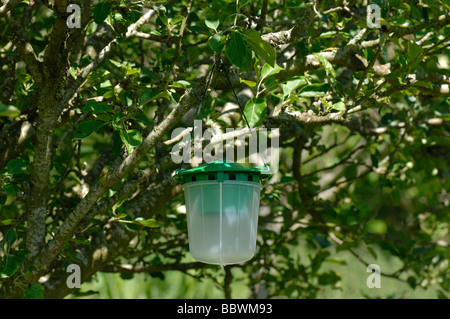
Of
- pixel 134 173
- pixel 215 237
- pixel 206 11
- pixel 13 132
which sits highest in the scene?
pixel 206 11

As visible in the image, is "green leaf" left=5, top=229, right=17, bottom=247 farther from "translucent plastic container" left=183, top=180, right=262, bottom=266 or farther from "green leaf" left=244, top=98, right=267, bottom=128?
"green leaf" left=244, top=98, right=267, bottom=128

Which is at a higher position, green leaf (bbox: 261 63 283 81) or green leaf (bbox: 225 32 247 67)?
green leaf (bbox: 261 63 283 81)

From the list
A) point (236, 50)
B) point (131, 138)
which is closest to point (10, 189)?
point (131, 138)

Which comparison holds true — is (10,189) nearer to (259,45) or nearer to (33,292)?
(33,292)

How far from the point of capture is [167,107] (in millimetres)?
2445

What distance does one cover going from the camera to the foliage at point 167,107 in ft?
6.12

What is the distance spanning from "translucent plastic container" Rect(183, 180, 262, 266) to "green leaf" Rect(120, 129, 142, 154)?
0.26 meters

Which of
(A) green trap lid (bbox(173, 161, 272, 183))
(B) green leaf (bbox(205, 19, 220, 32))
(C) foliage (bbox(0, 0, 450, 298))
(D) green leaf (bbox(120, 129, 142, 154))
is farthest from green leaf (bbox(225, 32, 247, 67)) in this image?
(D) green leaf (bbox(120, 129, 142, 154))

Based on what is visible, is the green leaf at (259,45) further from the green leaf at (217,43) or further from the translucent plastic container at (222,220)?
the translucent plastic container at (222,220)

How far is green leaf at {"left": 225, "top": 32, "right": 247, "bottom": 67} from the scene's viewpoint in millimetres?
1592
